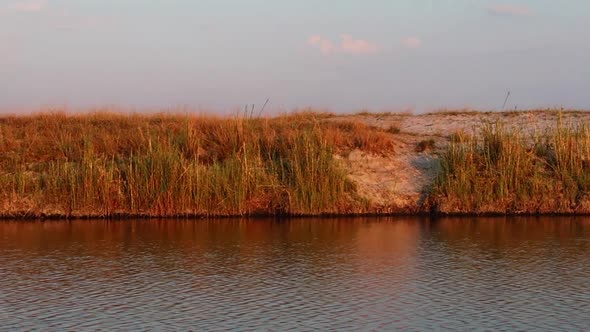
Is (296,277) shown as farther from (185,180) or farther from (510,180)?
(510,180)

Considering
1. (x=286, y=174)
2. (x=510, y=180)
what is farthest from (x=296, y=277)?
(x=510, y=180)

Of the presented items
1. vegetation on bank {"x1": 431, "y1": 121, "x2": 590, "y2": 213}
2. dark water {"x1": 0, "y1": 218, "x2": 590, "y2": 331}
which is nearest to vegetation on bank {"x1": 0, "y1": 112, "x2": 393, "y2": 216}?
dark water {"x1": 0, "y1": 218, "x2": 590, "y2": 331}

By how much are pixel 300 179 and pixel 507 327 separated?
1251 centimetres

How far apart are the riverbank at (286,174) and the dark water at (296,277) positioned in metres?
1.98

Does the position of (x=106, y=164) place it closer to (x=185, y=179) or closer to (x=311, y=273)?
(x=185, y=179)

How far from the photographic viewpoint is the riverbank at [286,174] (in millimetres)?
22703

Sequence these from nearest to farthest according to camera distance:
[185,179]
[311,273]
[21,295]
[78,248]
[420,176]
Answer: [21,295] < [311,273] < [78,248] < [185,179] < [420,176]

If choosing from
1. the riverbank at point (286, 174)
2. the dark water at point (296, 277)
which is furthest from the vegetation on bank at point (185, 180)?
the dark water at point (296, 277)

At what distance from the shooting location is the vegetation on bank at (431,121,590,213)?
75.4 feet

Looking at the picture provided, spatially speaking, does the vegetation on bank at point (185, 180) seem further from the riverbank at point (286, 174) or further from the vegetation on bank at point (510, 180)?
the vegetation on bank at point (510, 180)

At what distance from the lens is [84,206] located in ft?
74.4

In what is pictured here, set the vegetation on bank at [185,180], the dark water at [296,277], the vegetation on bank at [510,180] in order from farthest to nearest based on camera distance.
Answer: the vegetation on bank at [510,180] → the vegetation on bank at [185,180] → the dark water at [296,277]

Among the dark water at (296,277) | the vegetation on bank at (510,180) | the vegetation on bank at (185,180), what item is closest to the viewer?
the dark water at (296,277)

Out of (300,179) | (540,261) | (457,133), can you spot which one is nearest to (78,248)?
(300,179)
